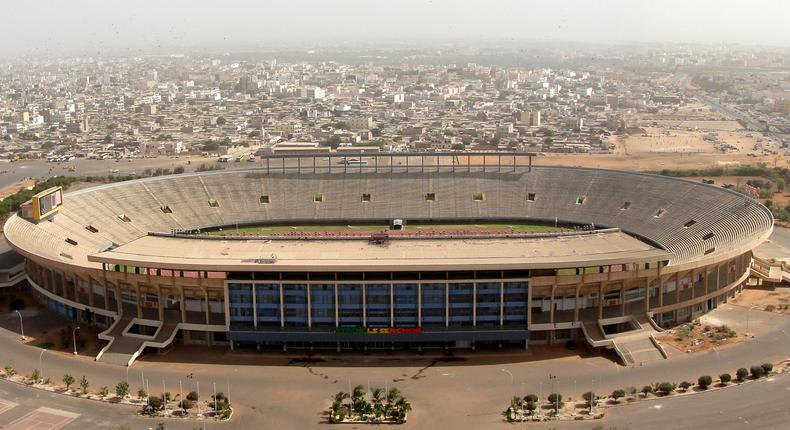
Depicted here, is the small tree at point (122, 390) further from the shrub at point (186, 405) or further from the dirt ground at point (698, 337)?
the dirt ground at point (698, 337)

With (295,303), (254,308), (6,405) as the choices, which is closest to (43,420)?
(6,405)

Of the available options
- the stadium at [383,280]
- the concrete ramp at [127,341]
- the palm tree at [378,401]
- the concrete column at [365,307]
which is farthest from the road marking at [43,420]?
the concrete column at [365,307]

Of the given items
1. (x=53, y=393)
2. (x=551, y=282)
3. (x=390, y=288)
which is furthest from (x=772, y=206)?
(x=53, y=393)

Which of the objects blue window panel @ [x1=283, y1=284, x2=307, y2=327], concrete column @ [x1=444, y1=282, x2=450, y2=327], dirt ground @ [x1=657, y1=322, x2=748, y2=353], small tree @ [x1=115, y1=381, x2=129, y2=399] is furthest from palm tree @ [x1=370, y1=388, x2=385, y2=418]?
dirt ground @ [x1=657, y1=322, x2=748, y2=353]

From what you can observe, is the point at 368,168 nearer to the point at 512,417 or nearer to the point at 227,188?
the point at 227,188

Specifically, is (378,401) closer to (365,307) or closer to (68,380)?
(365,307)

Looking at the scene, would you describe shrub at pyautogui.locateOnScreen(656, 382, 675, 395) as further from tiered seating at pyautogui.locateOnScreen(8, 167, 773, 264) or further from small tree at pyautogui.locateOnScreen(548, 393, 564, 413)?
tiered seating at pyautogui.locateOnScreen(8, 167, 773, 264)
